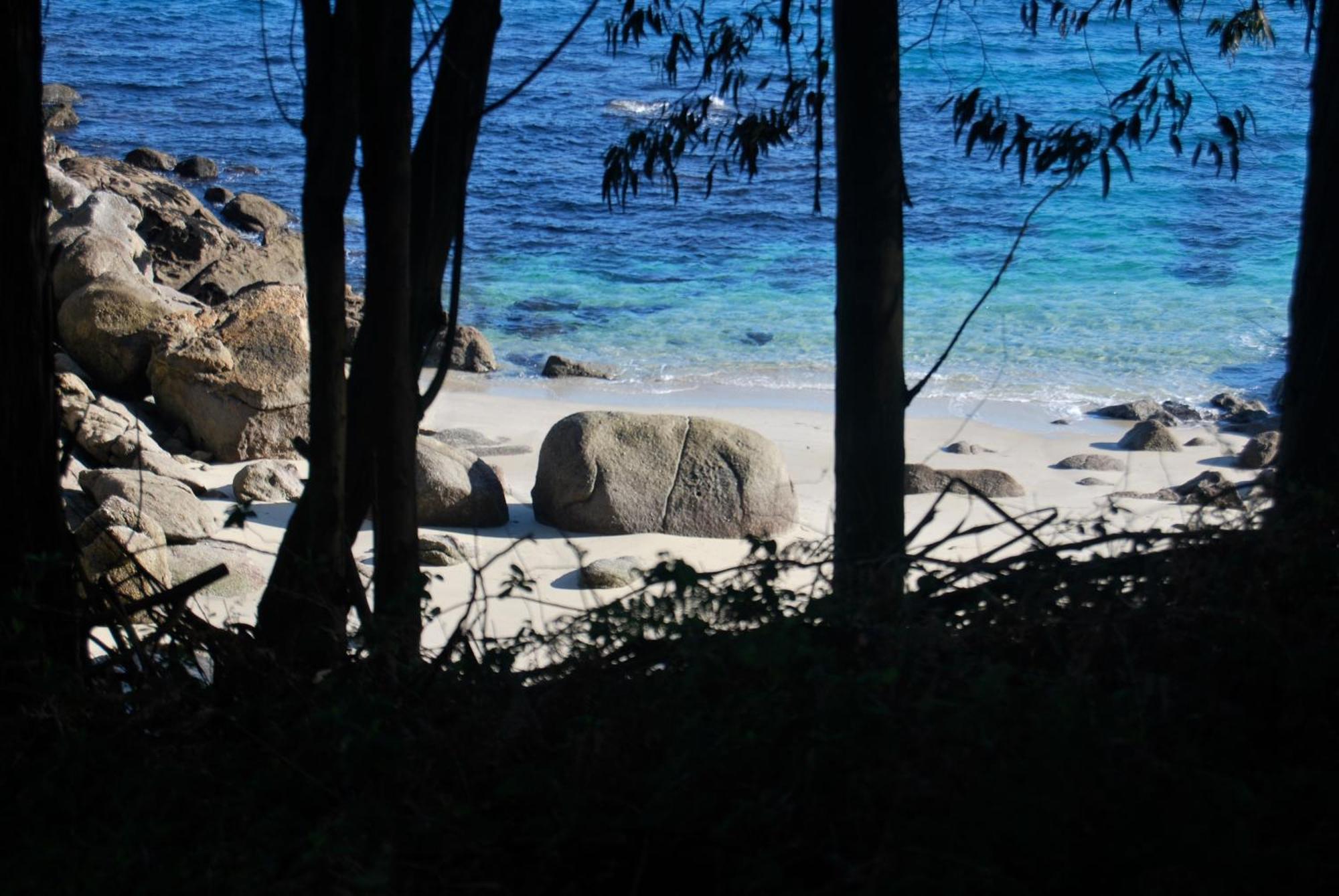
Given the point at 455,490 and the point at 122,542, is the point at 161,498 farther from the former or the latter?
the point at 455,490

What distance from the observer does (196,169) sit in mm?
24453

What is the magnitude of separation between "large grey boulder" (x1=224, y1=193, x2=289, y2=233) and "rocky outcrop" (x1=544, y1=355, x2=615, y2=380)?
26.7 feet

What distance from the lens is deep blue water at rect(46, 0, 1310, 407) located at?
16.2 m

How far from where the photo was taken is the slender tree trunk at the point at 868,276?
388cm

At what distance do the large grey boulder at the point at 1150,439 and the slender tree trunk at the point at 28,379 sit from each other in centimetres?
1059

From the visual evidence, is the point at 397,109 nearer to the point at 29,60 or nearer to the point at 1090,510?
the point at 29,60

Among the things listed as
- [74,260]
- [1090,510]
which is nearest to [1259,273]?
[1090,510]

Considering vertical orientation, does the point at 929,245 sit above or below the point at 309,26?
below

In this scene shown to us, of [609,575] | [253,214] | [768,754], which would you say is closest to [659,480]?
[609,575]

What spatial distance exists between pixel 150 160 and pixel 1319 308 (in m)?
25.0

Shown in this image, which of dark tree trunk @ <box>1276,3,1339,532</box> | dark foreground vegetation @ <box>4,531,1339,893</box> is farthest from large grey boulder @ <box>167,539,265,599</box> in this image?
dark tree trunk @ <box>1276,3,1339,532</box>

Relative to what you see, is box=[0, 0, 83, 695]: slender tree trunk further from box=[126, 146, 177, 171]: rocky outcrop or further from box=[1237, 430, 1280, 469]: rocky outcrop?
box=[126, 146, 177, 171]: rocky outcrop

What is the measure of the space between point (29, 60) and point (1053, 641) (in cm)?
279

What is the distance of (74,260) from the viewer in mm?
11461
